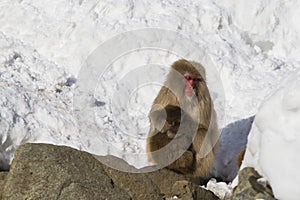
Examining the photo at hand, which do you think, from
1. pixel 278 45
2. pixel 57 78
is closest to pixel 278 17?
pixel 278 45

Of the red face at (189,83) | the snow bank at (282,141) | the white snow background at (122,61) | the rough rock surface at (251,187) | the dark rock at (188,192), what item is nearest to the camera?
the snow bank at (282,141)

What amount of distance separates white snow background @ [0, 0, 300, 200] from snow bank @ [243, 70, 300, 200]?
158 inches

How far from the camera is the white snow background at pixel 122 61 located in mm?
9992

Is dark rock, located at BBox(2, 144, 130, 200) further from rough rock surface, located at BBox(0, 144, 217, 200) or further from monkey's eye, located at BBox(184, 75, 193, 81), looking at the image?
monkey's eye, located at BBox(184, 75, 193, 81)

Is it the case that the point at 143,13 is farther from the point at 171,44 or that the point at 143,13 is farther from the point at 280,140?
the point at 280,140

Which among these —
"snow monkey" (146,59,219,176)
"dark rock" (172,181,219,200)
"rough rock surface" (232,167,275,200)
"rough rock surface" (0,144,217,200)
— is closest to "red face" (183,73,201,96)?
"snow monkey" (146,59,219,176)

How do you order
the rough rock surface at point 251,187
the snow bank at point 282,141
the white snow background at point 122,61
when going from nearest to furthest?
the snow bank at point 282,141 < the rough rock surface at point 251,187 < the white snow background at point 122,61

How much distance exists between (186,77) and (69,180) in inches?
103

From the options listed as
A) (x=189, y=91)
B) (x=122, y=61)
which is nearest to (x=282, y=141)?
(x=189, y=91)

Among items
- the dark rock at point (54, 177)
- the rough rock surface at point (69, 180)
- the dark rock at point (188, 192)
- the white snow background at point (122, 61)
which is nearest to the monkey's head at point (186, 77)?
the white snow background at point (122, 61)

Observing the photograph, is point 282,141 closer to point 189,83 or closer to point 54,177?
point 54,177

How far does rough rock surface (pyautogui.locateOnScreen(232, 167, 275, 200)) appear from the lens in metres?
5.73

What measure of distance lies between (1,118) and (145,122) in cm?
245

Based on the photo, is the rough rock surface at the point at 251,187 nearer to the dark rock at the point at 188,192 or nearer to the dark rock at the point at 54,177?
the dark rock at the point at 188,192
